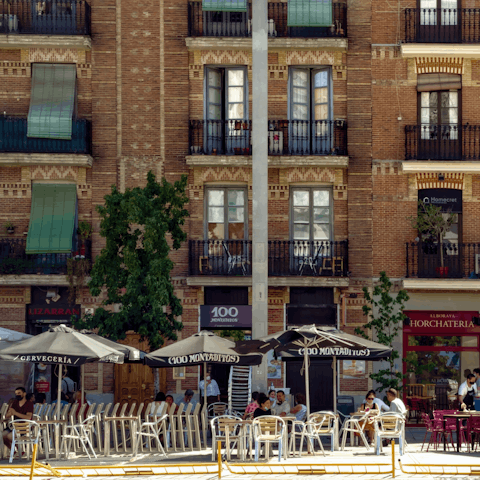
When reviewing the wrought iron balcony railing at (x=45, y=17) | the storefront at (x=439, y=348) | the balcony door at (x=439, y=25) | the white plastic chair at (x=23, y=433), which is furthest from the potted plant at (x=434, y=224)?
the white plastic chair at (x=23, y=433)

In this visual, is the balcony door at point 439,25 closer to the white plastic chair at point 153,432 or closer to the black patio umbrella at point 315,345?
the black patio umbrella at point 315,345

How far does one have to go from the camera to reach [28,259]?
27688 millimetres

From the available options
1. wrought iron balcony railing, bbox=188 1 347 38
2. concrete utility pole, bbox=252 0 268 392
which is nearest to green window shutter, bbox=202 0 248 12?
wrought iron balcony railing, bbox=188 1 347 38

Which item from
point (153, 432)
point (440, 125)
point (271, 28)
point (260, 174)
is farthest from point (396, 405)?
point (271, 28)

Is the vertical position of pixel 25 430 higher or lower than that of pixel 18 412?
lower

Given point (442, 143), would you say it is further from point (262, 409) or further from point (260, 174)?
point (262, 409)

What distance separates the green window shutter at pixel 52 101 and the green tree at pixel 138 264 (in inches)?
167

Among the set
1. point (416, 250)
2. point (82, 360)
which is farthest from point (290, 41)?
point (82, 360)

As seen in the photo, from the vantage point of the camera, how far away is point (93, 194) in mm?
28250

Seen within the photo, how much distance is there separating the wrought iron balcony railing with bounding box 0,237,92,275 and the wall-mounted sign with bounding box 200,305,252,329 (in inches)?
151

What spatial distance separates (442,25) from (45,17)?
38.4ft

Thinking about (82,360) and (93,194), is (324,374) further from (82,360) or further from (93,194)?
(82,360)

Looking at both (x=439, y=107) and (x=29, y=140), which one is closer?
(x=29, y=140)

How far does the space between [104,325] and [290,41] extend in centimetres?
1001
